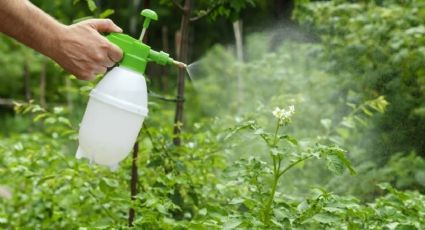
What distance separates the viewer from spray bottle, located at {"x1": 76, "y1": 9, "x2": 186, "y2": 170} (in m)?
2.10

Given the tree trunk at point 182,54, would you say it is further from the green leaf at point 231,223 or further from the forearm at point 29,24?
the forearm at point 29,24

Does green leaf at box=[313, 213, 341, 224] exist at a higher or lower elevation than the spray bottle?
lower

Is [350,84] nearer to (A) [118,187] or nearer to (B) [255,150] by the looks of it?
(B) [255,150]

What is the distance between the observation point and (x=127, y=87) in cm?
210

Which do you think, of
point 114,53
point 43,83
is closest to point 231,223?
point 114,53

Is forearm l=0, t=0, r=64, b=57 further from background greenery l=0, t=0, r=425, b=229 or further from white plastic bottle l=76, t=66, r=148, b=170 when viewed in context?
background greenery l=0, t=0, r=425, b=229

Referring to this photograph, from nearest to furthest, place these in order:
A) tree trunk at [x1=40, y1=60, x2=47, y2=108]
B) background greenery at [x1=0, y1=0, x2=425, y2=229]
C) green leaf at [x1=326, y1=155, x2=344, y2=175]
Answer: green leaf at [x1=326, y1=155, x2=344, y2=175]
background greenery at [x1=0, y1=0, x2=425, y2=229]
tree trunk at [x1=40, y1=60, x2=47, y2=108]

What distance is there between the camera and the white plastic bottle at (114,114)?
210 cm

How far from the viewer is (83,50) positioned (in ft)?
6.71

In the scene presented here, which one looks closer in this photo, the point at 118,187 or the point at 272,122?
the point at 118,187

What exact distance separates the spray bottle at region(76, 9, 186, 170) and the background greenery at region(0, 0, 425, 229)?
22 cm

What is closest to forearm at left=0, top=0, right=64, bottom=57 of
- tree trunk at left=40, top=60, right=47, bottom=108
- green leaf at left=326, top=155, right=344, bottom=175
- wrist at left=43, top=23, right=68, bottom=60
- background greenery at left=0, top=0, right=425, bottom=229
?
wrist at left=43, top=23, right=68, bottom=60

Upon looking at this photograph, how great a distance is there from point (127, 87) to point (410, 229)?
2.86 feet

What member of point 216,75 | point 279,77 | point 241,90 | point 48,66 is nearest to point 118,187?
point 279,77
